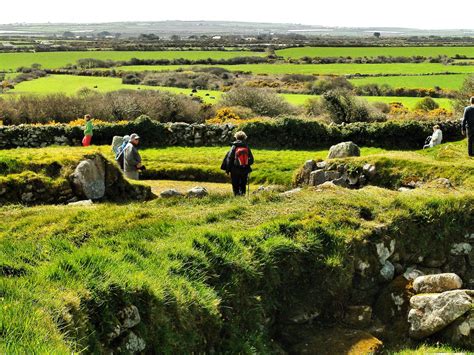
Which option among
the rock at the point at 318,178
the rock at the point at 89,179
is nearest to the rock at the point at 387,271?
the rock at the point at 318,178

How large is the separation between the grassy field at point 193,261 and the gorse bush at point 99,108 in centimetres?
2741

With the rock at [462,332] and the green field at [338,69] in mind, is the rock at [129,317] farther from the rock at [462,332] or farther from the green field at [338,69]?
the green field at [338,69]

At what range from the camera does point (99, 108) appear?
4062 centimetres

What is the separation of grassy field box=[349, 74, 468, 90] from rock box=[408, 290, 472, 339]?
65142 millimetres

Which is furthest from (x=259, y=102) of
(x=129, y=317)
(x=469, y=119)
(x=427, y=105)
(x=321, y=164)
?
(x=129, y=317)

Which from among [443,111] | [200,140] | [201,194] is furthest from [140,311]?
[443,111]

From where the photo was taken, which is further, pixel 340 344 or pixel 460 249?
pixel 460 249

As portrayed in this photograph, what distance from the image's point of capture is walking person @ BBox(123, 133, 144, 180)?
17.9 meters

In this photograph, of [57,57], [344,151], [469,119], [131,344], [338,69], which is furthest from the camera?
[57,57]

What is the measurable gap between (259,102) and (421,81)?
3867cm

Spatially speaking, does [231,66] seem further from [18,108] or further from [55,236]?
[55,236]

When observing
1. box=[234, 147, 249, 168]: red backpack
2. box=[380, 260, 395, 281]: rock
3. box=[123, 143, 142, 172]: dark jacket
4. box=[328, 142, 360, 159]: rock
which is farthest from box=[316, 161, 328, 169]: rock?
box=[380, 260, 395, 281]: rock

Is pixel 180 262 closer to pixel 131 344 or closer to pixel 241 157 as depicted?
pixel 131 344

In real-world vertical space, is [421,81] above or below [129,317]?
below
